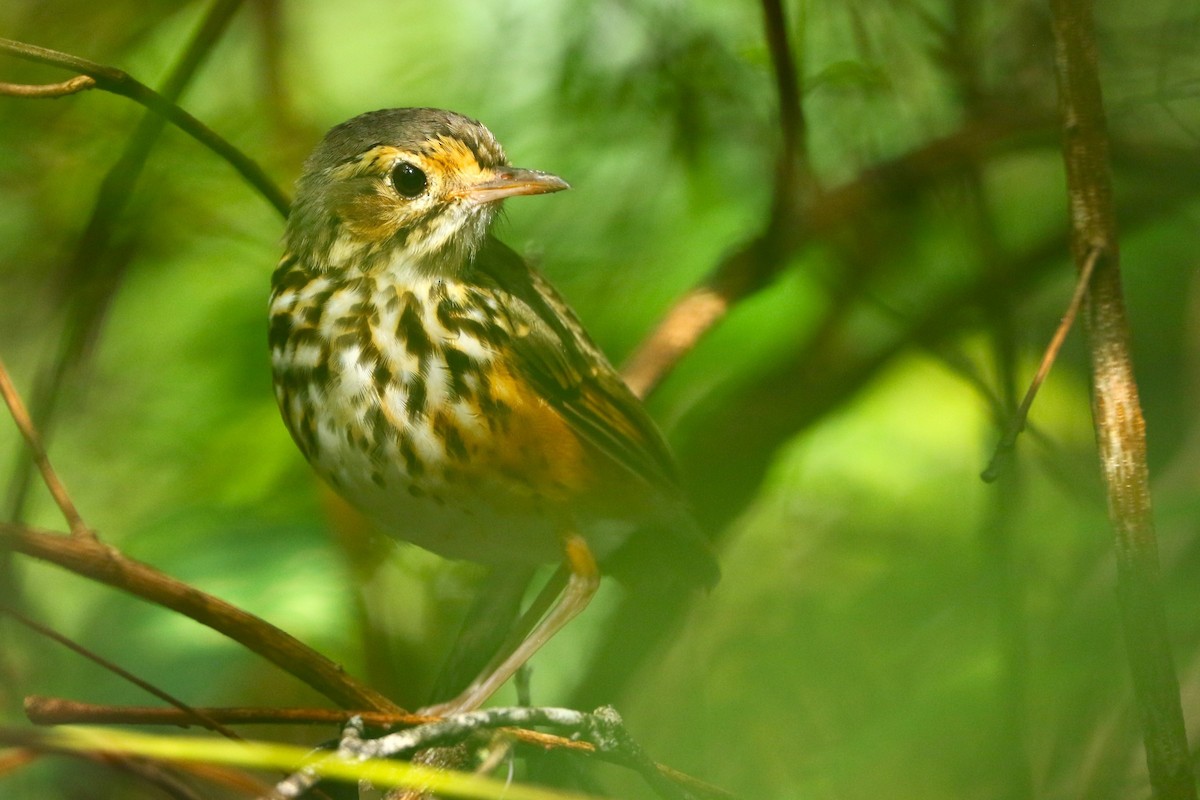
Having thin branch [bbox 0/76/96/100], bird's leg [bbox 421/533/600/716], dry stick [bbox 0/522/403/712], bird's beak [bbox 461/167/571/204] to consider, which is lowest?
bird's leg [bbox 421/533/600/716]

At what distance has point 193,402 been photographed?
314 centimetres

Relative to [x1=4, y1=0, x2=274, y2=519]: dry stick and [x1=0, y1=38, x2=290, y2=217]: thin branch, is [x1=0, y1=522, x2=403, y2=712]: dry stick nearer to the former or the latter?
[x1=4, y1=0, x2=274, y2=519]: dry stick

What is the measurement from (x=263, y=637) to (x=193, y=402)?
4.92ft

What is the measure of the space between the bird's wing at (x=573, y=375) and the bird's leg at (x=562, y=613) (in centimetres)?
23

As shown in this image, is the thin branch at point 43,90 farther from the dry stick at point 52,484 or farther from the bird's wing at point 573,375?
the bird's wing at point 573,375

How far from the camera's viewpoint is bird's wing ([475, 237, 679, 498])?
8.58ft

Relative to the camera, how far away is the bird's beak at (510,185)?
2.52 metres

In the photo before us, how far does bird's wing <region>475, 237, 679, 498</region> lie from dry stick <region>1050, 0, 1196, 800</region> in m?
1.08

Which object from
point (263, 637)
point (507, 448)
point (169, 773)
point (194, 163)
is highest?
point (194, 163)

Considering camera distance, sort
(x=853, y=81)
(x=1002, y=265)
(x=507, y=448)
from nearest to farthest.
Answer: (x=507, y=448) → (x=853, y=81) → (x=1002, y=265)

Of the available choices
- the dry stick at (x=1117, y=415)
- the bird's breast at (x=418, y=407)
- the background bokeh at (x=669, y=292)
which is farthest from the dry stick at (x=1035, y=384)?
the bird's breast at (x=418, y=407)

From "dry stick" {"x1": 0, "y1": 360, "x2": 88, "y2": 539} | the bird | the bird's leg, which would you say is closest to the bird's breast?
the bird

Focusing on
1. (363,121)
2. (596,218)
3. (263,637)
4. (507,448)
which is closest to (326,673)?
(263,637)

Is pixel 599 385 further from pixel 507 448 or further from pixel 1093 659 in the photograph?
pixel 1093 659
